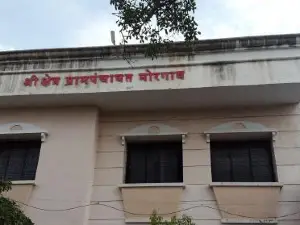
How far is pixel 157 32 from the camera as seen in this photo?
5.54m

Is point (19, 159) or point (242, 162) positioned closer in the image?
point (242, 162)

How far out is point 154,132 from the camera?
804 centimetres

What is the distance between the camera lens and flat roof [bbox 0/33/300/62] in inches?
309

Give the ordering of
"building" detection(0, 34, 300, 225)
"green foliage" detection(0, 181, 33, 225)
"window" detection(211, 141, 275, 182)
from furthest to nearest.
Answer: "window" detection(211, 141, 275, 182), "building" detection(0, 34, 300, 225), "green foliage" detection(0, 181, 33, 225)

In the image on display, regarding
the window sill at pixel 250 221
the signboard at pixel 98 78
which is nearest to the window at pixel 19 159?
the signboard at pixel 98 78

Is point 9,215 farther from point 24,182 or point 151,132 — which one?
point 151,132

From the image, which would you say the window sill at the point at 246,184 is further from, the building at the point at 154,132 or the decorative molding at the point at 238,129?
the decorative molding at the point at 238,129

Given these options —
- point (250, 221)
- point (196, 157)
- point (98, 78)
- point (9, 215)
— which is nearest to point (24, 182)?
point (9, 215)

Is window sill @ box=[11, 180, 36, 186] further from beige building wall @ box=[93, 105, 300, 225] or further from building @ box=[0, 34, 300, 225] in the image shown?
beige building wall @ box=[93, 105, 300, 225]

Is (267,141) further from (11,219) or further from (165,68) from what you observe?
(11,219)

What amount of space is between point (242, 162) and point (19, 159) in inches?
179

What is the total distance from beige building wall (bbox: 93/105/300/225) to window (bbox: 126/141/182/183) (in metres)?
0.25

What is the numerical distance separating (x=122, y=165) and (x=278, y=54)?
3.78 m

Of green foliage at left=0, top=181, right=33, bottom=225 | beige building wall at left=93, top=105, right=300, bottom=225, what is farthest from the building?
green foliage at left=0, top=181, right=33, bottom=225
